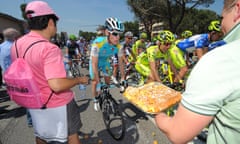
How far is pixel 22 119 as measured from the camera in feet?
16.4

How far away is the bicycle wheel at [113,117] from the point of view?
3.71 metres

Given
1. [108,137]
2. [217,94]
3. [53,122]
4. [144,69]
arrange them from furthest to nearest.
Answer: [144,69]
[108,137]
[53,122]
[217,94]

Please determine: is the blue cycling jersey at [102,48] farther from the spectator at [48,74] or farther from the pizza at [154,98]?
the pizza at [154,98]

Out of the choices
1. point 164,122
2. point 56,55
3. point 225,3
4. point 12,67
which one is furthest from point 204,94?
point 12,67

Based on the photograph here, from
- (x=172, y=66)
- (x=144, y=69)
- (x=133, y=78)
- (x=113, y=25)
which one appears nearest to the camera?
(x=113, y=25)

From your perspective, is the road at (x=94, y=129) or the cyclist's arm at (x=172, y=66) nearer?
the road at (x=94, y=129)

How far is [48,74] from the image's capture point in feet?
5.43

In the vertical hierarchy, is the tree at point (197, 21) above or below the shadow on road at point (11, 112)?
above

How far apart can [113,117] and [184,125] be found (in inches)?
135

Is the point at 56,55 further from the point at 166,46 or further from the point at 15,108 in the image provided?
the point at 15,108

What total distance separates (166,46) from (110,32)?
1.37m

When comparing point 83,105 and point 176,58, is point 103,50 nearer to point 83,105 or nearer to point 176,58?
point 176,58

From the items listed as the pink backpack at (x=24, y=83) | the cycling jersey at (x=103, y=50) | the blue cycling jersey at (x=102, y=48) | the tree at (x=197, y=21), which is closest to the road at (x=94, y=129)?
the cycling jersey at (x=103, y=50)

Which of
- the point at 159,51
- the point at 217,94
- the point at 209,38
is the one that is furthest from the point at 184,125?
the point at 209,38
